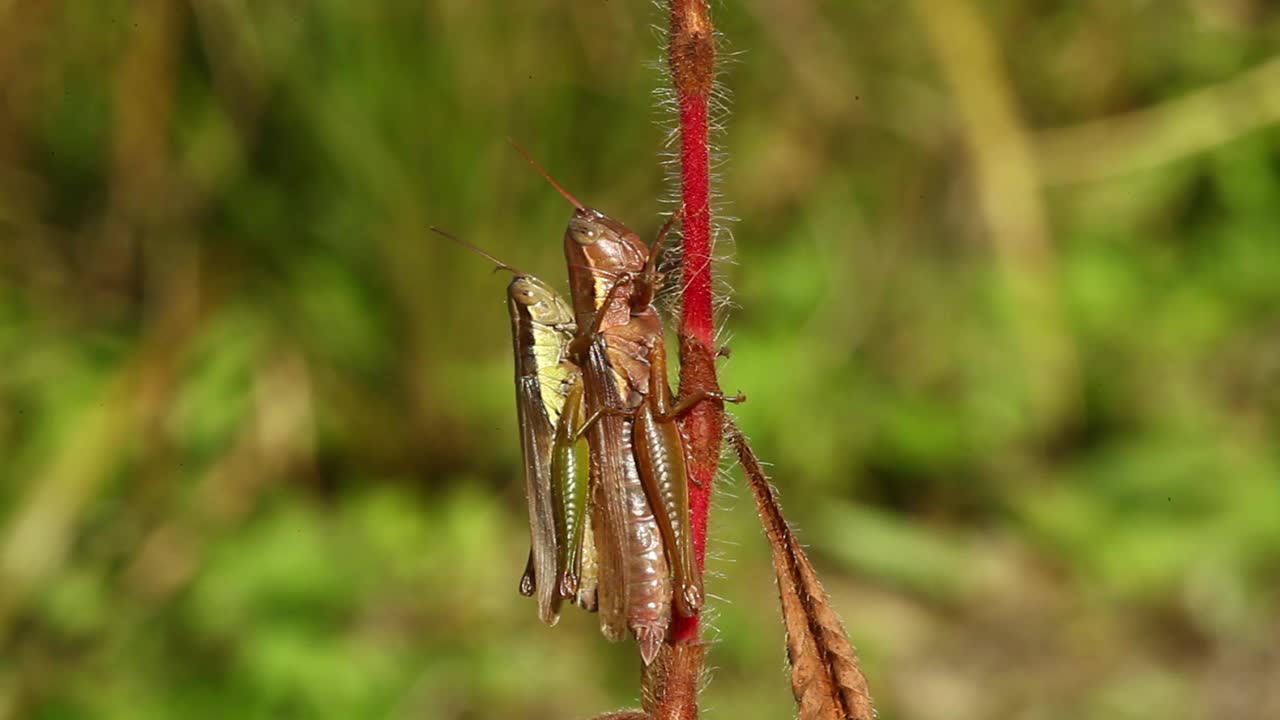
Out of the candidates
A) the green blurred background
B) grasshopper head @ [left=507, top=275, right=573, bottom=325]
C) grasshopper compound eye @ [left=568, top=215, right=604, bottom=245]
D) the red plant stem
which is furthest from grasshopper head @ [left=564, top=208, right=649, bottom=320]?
the green blurred background

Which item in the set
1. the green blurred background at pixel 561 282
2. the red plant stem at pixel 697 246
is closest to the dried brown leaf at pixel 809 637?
the red plant stem at pixel 697 246

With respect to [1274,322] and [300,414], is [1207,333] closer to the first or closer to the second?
[1274,322]

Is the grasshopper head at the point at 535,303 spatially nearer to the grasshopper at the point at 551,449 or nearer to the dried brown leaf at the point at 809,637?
the grasshopper at the point at 551,449

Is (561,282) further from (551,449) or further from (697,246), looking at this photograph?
(697,246)

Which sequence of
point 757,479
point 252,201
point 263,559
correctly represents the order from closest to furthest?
point 757,479, point 263,559, point 252,201

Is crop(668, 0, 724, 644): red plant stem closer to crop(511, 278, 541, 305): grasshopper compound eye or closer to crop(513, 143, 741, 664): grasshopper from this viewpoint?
crop(513, 143, 741, 664): grasshopper

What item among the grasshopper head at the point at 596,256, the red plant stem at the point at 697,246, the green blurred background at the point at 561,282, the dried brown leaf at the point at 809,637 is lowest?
the dried brown leaf at the point at 809,637

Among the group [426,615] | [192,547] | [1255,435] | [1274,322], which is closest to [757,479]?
[426,615]
